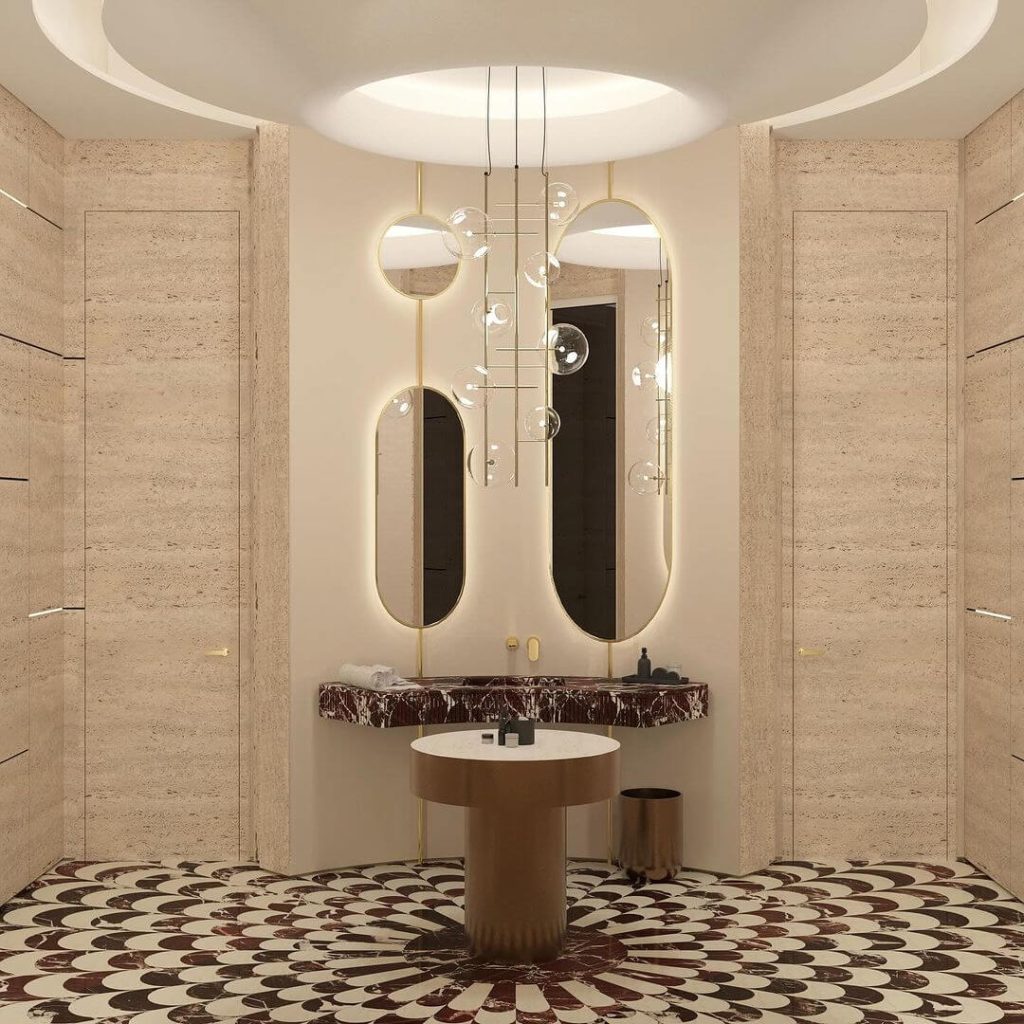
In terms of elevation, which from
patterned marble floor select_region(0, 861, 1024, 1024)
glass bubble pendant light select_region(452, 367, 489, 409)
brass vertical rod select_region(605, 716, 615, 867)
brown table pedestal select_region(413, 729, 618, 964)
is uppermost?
glass bubble pendant light select_region(452, 367, 489, 409)

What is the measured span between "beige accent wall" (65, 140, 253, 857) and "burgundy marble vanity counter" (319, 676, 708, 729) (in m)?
0.74

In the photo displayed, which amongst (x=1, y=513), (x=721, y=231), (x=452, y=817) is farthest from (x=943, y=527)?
(x=1, y=513)

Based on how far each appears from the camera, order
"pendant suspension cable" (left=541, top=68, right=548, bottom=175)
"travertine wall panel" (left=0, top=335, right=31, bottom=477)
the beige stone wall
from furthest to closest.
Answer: the beige stone wall
"travertine wall panel" (left=0, top=335, right=31, bottom=477)
"pendant suspension cable" (left=541, top=68, right=548, bottom=175)

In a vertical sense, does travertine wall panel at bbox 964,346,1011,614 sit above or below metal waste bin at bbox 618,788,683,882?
above

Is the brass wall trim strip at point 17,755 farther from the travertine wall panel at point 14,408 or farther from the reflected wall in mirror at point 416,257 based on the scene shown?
the reflected wall in mirror at point 416,257

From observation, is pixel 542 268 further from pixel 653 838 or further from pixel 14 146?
pixel 653 838

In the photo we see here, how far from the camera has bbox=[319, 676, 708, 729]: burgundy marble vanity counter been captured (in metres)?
5.50

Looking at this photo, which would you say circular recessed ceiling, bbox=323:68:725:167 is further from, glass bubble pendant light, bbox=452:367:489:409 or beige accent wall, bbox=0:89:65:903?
beige accent wall, bbox=0:89:65:903

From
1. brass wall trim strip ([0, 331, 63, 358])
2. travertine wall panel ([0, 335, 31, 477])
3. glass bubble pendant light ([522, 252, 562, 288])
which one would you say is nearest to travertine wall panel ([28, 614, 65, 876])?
travertine wall panel ([0, 335, 31, 477])

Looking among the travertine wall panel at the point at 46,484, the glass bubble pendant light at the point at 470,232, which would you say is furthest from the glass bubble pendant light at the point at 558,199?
the travertine wall panel at the point at 46,484

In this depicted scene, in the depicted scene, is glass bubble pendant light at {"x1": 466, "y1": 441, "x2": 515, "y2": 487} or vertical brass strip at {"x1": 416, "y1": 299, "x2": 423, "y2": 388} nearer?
glass bubble pendant light at {"x1": 466, "y1": 441, "x2": 515, "y2": 487}

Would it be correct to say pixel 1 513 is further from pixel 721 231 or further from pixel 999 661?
pixel 999 661

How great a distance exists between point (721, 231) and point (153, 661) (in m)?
3.38

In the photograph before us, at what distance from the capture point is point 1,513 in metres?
5.23
